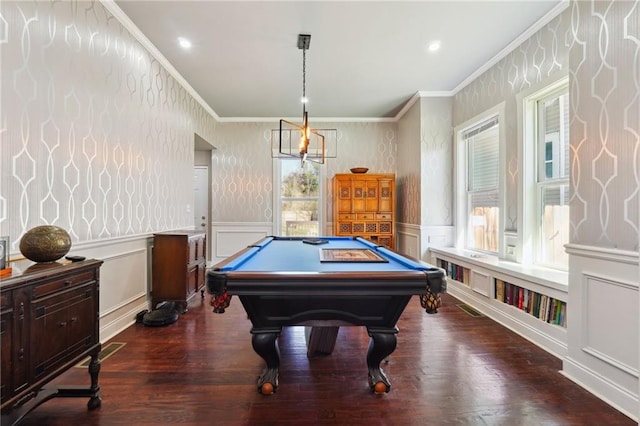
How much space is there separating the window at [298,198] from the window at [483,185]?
2678 millimetres

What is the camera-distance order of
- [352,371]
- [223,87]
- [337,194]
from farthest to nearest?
1. [337,194]
2. [223,87]
3. [352,371]

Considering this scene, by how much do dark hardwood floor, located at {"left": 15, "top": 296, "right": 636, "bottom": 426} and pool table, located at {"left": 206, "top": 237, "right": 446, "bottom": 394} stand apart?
0.18 m

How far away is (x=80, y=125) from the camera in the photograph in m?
2.30

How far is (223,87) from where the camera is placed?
4.21 metres

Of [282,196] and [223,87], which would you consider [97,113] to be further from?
[282,196]

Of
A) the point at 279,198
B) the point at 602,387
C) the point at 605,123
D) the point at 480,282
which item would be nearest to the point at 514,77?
the point at 605,123

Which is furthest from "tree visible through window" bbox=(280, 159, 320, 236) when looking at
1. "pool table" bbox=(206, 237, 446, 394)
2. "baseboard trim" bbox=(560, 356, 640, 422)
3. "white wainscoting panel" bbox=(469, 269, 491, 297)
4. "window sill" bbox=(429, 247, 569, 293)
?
"baseboard trim" bbox=(560, 356, 640, 422)

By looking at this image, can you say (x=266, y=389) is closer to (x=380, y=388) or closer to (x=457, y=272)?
(x=380, y=388)

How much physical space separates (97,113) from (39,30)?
653 millimetres

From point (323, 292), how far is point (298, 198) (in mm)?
4302

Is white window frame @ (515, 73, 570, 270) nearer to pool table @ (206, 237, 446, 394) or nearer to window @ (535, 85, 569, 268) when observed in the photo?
window @ (535, 85, 569, 268)

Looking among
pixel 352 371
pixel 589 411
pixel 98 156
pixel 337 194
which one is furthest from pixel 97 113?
pixel 589 411

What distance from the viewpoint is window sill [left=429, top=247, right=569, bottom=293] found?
2.41 meters

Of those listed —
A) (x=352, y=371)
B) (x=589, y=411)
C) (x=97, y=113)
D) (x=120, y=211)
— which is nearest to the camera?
(x=589, y=411)
